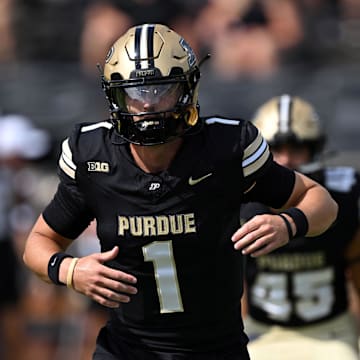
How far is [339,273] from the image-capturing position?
17.1 ft

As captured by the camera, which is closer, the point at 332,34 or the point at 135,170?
the point at 135,170

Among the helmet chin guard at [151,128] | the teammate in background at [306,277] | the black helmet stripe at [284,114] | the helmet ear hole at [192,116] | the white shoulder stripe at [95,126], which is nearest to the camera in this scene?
the helmet chin guard at [151,128]

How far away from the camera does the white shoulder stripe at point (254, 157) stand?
3.80 metres

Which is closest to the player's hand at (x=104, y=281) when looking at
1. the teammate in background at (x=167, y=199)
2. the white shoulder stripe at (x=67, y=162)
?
the teammate in background at (x=167, y=199)

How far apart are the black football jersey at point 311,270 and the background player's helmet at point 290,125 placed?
19 cm

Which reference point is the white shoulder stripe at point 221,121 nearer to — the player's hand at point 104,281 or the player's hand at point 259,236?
the player's hand at point 259,236

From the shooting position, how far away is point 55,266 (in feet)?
12.4

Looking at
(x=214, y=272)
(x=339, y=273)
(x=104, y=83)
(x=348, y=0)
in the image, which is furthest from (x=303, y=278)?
(x=348, y=0)

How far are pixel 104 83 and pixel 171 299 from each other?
2.57ft

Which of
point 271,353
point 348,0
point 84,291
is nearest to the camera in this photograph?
point 84,291

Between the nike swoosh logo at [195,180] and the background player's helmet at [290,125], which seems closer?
the nike swoosh logo at [195,180]

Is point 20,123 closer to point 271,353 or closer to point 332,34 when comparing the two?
point 332,34

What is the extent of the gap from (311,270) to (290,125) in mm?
690

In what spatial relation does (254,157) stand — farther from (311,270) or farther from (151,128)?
(311,270)
